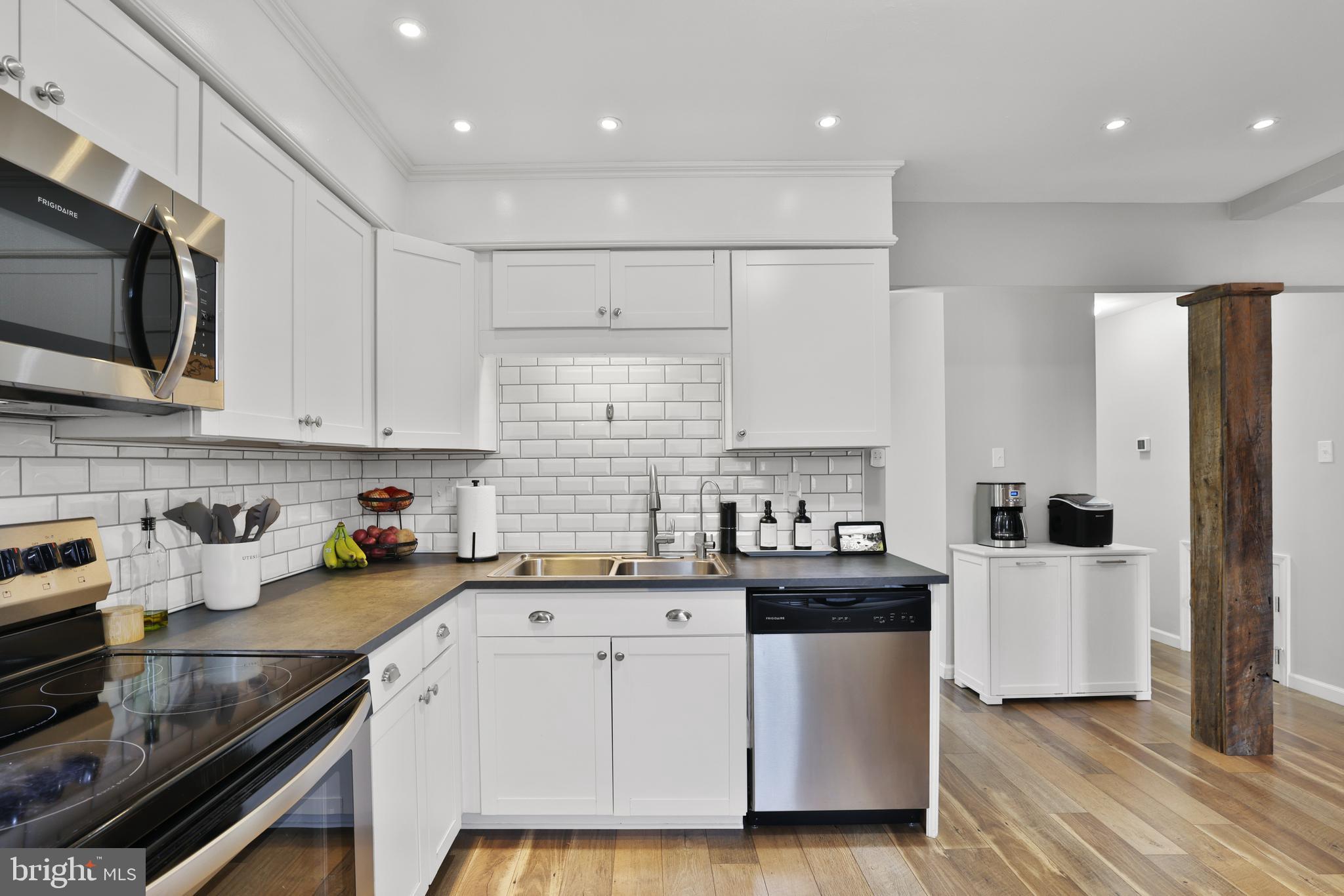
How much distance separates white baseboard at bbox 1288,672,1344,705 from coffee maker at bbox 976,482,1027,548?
5.23ft

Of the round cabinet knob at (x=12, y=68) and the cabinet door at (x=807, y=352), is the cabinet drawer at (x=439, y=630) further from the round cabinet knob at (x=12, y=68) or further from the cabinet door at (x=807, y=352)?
the round cabinet knob at (x=12, y=68)

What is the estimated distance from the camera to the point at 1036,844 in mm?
2293

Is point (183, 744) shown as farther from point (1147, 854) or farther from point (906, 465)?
point (906, 465)

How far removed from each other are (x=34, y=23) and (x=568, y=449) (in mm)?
2070

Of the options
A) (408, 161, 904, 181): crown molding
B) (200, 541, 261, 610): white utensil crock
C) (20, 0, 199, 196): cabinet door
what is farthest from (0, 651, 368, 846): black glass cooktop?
(408, 161, 904, 181): crown molding

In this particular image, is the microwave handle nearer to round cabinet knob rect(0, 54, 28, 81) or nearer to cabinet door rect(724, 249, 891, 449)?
round cabinet knob rect(0, 54, 28, 81)

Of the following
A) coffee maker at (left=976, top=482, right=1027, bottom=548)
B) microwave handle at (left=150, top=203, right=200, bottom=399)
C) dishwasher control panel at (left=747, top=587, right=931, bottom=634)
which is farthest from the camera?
coffee maker at (left=976, top=482, right=1027, bottom=548)

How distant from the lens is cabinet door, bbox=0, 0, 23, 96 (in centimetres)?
105

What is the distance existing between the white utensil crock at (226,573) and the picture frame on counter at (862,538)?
84.5 inches

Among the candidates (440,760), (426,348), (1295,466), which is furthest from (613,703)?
(1295,466)

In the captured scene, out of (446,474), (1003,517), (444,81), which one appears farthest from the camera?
(1003,517)

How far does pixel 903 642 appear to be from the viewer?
7.58ft

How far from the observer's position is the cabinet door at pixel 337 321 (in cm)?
199

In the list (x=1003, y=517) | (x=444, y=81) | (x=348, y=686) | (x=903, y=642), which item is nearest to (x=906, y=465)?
(x=1003, y=517)
